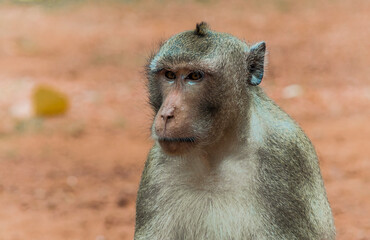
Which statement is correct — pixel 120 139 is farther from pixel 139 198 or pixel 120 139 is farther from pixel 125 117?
pixel 139 198

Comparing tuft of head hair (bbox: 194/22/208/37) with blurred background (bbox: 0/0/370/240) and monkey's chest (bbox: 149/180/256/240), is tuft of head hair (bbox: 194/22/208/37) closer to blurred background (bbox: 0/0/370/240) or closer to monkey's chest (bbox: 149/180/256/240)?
blurred background (bbox: 0/0/370/240)

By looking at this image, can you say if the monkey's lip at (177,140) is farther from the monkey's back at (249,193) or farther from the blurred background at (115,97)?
the blurred background at (115,97)

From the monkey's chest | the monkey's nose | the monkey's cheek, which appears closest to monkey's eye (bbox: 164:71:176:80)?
the monkey's nose

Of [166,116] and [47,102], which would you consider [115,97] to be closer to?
[47,102]

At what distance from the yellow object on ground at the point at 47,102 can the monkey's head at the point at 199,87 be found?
6.79 metres

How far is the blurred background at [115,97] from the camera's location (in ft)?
23.6

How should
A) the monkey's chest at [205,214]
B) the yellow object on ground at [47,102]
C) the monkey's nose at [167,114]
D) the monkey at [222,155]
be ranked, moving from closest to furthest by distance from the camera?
the monkey's nose at [167,114] < the monkey at [222,155] < the monkey's chest at [205,214] < the yellow object on ground at [47,102]

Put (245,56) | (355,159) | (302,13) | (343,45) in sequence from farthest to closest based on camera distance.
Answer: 1. (302,13)
2. (343,45)
3. (355,159)
4. (245,56)

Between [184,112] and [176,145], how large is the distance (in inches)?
6.9

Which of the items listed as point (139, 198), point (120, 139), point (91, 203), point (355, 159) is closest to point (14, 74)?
point (120, 139)

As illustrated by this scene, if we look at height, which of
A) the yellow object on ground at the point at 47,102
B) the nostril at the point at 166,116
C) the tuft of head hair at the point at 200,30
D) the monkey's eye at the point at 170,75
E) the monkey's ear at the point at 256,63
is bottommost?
the yellow object on ground at the point at 47,102

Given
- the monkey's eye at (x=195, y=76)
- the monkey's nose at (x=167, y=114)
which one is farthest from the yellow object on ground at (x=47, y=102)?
the monkey's nose at (x=167, y=114)

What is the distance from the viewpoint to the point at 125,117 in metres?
10.4

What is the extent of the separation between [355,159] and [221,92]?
4.80 meters
